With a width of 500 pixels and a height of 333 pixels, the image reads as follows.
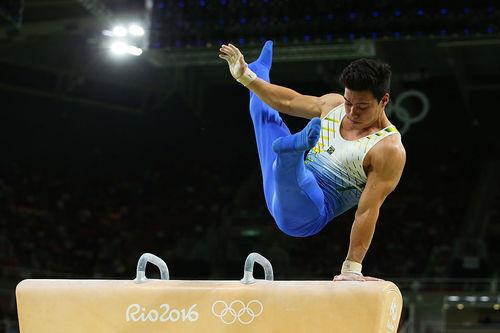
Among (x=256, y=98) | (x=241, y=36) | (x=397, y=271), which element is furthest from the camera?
(x=397, y=271)

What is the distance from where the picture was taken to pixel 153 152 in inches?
730

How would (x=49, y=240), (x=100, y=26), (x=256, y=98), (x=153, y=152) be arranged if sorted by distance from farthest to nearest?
(x=153, y=152) < (x=49, y=240) < (x=100, y=26) < (x=256, y=98)

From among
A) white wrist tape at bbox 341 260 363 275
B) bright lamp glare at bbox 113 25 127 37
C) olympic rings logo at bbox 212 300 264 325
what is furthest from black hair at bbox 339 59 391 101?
bright lamp glare at bbox 113 25 127 37

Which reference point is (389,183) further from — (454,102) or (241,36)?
(454,102)

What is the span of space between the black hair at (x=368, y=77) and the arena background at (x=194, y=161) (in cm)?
707

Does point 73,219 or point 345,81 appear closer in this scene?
point 345,81

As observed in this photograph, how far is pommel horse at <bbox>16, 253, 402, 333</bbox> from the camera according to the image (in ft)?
9.93

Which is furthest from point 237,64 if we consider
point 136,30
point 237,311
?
point 136,30

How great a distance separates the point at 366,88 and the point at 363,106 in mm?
110

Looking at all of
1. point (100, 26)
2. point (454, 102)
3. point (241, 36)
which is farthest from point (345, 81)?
point (454, 102)

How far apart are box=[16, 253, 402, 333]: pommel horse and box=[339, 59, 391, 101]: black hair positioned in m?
1.00

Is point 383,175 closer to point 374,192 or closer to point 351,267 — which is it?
point 374,192

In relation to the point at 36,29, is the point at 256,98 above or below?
below

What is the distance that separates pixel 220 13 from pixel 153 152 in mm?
8033
